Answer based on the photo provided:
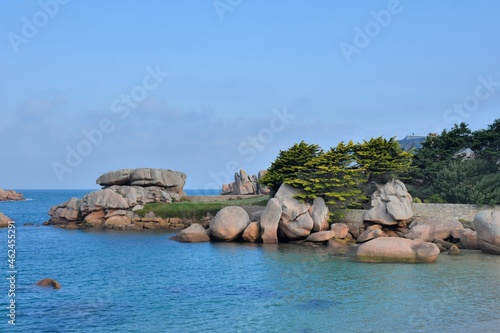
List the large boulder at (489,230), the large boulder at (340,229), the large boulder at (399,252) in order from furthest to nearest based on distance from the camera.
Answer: the large boulder at (340,229) → the large boulder at (489,230) → the large boulder at (399,252)

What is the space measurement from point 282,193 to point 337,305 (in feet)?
69.9

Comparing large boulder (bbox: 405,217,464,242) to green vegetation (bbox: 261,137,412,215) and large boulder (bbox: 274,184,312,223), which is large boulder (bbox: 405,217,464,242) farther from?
large boulder (bbox: 274,184,312,223)

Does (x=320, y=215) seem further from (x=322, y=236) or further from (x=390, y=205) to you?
(x=390, y=205)

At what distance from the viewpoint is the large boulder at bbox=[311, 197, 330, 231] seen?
39406 millimetres

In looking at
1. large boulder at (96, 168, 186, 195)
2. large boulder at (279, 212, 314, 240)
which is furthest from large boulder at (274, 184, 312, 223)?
large boulder at (96, 168, 186, 195)

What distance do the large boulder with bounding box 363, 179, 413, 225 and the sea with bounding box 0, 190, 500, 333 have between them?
5242mm

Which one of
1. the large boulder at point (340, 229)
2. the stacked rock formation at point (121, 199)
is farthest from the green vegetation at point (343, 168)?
the stacked rock formation at point (121, 199)

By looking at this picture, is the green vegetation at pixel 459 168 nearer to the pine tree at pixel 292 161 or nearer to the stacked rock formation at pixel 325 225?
the stacked rock formation at pixel 325 225

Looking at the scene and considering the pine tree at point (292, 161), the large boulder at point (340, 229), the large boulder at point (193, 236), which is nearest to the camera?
the large boulder at point (340, 229)

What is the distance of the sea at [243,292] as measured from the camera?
17.7m

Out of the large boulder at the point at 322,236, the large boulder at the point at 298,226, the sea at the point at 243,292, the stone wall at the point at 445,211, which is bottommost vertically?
the sea at the point at 243,292

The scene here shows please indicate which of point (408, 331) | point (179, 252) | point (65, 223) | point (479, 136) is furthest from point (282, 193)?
point (65, 223)

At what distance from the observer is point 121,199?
178 feet

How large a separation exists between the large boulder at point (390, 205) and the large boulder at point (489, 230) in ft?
19.8
